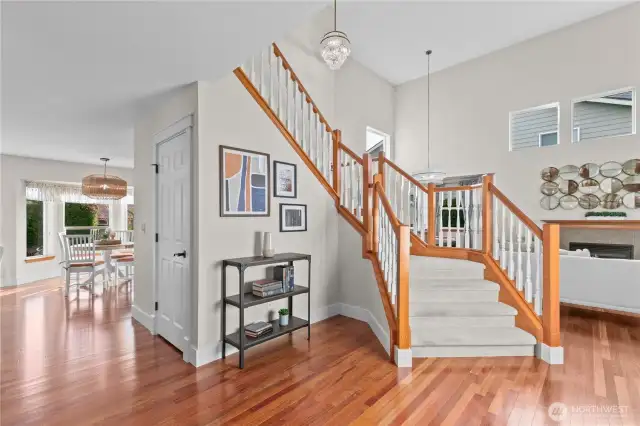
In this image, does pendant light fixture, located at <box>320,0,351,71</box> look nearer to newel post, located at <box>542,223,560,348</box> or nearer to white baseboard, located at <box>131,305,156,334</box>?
newel post, located at <box>542,223,560,348</box>

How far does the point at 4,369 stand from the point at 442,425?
3.53 m

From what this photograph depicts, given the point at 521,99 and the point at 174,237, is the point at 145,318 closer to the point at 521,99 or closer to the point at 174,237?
the point at 174,237

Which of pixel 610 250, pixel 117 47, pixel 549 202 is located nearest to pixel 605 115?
pixel 549 202

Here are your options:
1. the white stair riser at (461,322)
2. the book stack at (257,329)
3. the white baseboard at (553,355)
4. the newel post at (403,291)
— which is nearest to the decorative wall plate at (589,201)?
the white stair riser at (461,322)

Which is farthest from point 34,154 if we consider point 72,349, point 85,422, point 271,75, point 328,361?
point 328,361

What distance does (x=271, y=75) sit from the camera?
362cm

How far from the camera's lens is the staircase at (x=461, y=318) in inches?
117

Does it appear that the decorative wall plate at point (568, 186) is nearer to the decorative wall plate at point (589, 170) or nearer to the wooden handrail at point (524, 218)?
the decorative wall plate at point (589, 170)

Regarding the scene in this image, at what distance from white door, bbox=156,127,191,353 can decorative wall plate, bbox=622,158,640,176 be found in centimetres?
644

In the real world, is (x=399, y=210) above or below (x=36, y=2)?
below

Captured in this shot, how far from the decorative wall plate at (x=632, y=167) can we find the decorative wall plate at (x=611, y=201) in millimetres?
389

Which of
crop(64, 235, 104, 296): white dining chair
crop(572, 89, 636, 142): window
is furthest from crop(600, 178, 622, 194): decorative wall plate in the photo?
crop(64, 235, 104, 296): white dining chair

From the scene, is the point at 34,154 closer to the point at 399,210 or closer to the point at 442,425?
the point at 399,210

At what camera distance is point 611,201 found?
5203 mm
